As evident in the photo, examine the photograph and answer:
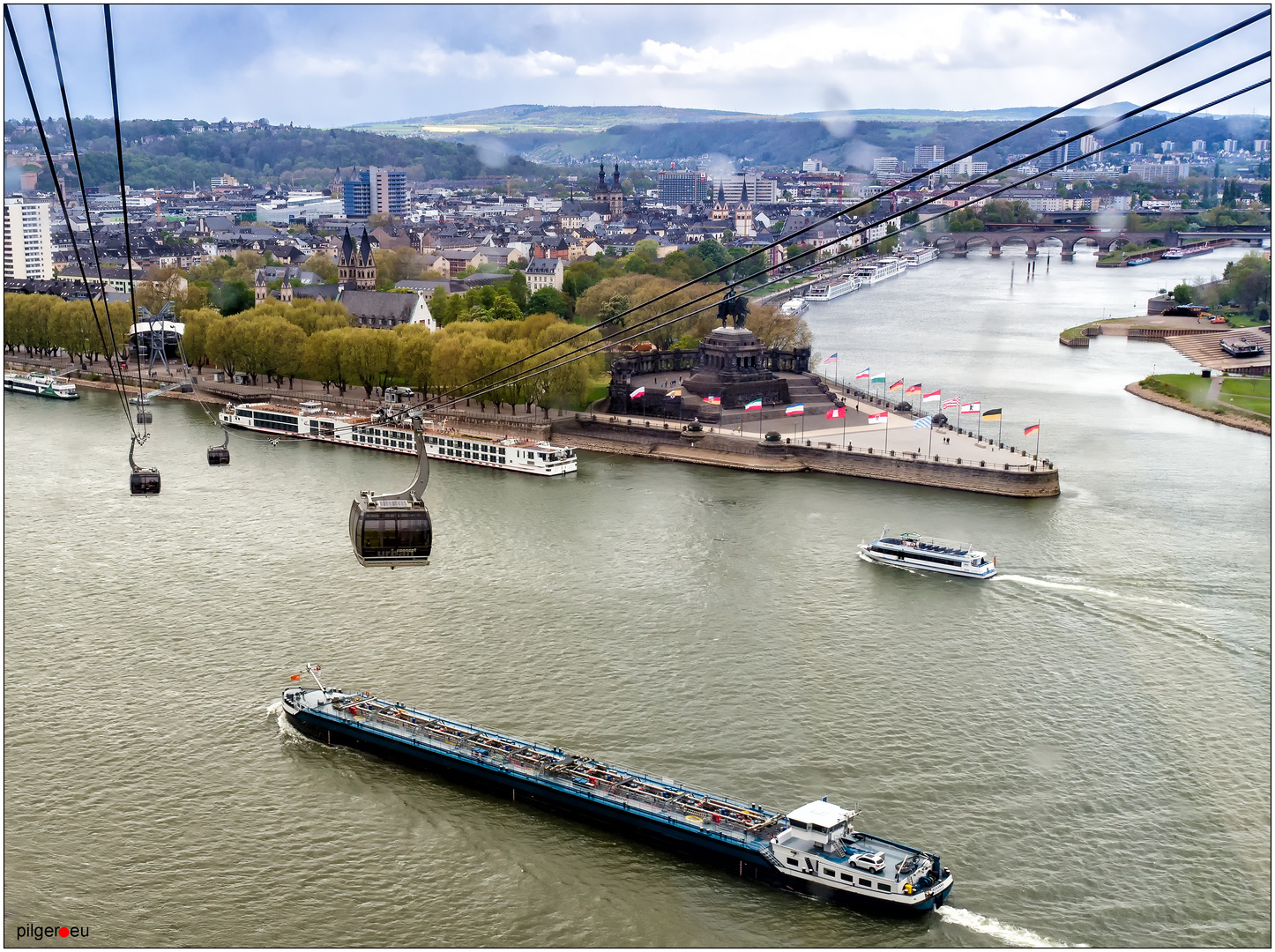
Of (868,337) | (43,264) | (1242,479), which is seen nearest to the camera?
(1242,479)

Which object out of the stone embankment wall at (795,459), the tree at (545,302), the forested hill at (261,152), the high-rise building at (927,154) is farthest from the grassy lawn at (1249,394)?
the high-rise building at (927,154)

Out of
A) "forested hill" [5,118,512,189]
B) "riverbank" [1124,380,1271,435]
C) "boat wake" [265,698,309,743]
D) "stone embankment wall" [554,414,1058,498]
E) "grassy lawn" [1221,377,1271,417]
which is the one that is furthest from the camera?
"forested hill" [5,118,512,189]

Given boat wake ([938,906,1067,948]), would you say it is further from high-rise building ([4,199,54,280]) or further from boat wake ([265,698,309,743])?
high-rise building ([4,199,54,280])

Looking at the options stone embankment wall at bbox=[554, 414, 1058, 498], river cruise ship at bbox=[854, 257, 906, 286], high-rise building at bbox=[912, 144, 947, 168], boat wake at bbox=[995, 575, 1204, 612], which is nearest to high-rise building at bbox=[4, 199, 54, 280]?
river cruise ship at bbox=[854, 257, 906, 286]

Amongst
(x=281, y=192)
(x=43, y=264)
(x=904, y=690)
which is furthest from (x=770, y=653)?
(x=281, y=192)

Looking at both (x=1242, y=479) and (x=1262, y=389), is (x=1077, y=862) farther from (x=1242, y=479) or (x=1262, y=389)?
(x=1262, y=389)

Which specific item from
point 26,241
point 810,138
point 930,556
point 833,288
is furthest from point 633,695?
point 810,138

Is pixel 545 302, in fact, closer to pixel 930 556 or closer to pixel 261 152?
pixel 930 556
